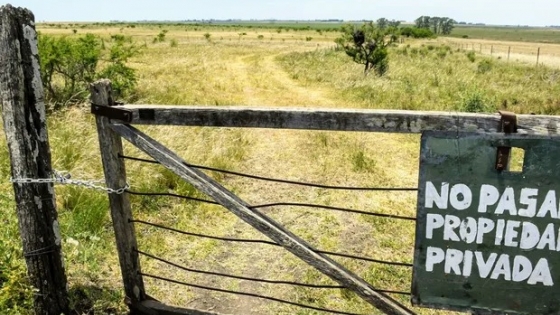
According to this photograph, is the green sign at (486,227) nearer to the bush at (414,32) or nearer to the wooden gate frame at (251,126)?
the wooden gate frame at (251,126)

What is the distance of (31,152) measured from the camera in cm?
291

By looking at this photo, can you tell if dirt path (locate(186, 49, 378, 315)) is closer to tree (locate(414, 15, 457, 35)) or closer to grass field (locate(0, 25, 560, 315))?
Result: grass field (locate(0, 25, 560, 315))

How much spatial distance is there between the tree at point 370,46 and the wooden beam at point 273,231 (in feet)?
57.6

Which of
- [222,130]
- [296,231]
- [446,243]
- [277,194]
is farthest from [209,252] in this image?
[222,130]

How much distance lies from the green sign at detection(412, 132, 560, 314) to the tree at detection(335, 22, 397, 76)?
17723 millimetres

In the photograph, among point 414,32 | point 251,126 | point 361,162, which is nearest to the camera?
point 251,126

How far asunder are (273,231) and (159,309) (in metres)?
1.17

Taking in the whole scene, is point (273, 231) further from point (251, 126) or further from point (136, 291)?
point (136, 291)

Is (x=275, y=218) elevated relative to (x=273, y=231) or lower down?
lower down

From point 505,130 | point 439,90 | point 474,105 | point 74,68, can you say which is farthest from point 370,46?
point 505,130

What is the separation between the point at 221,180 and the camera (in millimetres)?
6609

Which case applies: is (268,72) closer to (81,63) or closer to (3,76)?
(81,63)

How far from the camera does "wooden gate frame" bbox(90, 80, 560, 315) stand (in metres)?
2.39

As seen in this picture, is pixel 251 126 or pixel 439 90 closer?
pixel 251 126
